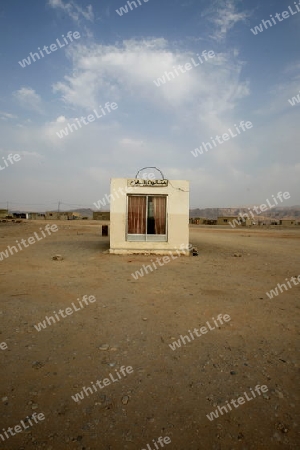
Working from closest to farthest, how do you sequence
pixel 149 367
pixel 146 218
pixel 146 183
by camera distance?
pixel 149 367, pixel 146 183, pixel 146 218

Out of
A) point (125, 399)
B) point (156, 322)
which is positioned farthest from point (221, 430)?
point (156, 322)

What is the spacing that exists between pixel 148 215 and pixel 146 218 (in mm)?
168

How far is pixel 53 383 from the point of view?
9.08 ft

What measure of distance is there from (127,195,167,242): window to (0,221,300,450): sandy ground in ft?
17.4

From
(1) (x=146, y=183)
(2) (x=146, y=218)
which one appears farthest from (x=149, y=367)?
(1) (x=146, y=183)

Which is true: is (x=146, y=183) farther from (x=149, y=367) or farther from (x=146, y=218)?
(x=149, y=367)

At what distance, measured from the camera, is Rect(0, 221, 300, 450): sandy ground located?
7.28 feet

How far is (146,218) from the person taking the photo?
11555 mm

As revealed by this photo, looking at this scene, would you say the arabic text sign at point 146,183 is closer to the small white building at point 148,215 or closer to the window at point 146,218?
the small white building at point 148,215

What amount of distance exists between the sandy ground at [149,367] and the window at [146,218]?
5308 millimetres

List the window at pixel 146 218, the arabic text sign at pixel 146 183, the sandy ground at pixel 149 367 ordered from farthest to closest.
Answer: the window at pixel 146 218 → the arabic text sign at pixel 146 183 → the sandy ground at pixel 149 367

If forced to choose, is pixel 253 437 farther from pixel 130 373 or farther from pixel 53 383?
pixel 53 383

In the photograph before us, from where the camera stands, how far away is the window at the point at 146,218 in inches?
453

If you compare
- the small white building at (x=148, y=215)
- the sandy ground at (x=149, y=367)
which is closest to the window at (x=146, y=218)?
the small white building at (x=148, y=215)
